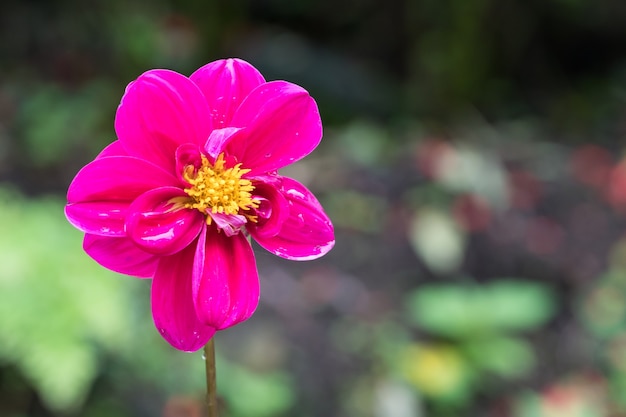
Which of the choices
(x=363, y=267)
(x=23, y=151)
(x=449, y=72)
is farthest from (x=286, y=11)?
(x=363, y=267)

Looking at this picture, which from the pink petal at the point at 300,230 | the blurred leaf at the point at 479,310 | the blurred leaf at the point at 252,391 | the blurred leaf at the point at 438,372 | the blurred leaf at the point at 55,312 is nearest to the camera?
the pink petal at the point at 300,230

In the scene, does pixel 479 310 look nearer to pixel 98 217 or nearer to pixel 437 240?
pixel 437 240

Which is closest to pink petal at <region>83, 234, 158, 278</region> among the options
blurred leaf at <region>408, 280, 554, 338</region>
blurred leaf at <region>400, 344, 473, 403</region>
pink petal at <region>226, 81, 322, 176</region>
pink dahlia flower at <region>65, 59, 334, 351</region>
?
pink dahlia flower at <region>65, 59, 334, 351</region>

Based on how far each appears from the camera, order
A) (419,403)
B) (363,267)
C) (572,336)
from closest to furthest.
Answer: (419,403) < (572,336) < (363,267)

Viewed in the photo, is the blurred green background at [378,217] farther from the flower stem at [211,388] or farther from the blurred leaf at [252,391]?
the flower stem at [211,388]

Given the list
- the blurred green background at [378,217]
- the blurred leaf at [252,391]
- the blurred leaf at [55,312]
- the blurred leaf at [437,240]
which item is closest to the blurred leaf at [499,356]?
the blurred green background at [378,217]

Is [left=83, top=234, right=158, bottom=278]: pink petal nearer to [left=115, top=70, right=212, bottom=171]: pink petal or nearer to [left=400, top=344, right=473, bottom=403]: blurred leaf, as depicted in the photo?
[left=115, top=70, right=212, bottom=171]: pink petal

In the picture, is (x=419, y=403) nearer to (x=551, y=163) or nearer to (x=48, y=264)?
(x=48, y=264)
